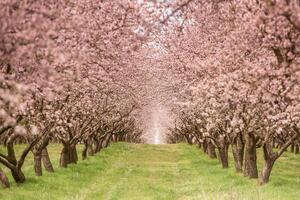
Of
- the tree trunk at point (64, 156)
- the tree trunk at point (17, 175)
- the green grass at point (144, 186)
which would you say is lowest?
the green grass at point (144, 186)

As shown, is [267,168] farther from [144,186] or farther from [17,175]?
[17,175]

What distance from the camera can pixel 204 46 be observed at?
26188 mm

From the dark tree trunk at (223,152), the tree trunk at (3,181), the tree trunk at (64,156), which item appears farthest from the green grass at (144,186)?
the dark tree trunk at (223,152)

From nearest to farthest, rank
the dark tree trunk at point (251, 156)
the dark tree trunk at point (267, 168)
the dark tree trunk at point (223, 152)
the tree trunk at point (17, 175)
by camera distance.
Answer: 1. the tree trunk at point (17, 175)
2. the dark tree trunk at point (267, 168)
3. the dark tree trunk at point (251, 156)
4. the dark tree trunk at point (223, 152)

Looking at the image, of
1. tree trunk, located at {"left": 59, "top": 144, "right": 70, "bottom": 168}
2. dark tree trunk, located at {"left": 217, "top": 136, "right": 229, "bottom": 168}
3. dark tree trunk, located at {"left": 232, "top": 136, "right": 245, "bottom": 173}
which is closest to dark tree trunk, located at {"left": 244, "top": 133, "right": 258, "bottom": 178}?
dark tree trunk, located at {"left": 232, "top": 136, "right": 245, "bottom": 173}

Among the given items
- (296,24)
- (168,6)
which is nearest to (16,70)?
(168,6)

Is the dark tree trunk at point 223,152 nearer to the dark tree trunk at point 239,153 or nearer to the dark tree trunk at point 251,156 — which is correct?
the dark tree trunk at point 239,153

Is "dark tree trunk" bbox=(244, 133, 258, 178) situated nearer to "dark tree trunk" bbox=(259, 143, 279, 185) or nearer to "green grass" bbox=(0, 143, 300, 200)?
"green grass" bbox=(0, 143, 300, 200)

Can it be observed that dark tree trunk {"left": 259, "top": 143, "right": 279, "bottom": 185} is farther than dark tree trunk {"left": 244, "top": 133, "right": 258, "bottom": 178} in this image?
No

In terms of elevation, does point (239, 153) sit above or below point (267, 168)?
Result: above

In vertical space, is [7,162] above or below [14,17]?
below

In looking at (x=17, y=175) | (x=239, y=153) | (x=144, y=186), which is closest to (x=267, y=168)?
(x=239, y=153)

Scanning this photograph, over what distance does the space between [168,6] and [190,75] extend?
50.4ft

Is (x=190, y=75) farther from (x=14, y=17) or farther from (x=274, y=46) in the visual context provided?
(x=14, y=17)
